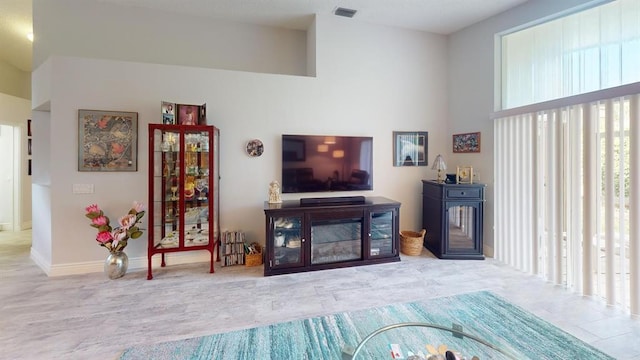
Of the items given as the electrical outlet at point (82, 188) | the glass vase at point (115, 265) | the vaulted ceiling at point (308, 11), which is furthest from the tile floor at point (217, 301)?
the vaulted ceiling at point (308, 11)

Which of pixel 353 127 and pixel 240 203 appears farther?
pixel 353 127

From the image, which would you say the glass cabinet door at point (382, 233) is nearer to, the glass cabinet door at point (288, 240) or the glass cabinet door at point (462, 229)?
the glass cabinet door at point (462, 229)

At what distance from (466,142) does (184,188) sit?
13.4ft

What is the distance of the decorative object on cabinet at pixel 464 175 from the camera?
4079 mm

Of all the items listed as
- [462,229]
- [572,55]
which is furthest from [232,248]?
[572,55]

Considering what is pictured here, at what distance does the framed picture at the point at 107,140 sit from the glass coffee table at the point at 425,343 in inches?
135

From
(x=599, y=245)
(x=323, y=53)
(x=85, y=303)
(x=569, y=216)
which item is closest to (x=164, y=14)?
(x=323, y=53)

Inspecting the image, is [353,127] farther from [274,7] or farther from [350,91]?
[274,7]

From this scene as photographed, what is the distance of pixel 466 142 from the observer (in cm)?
428

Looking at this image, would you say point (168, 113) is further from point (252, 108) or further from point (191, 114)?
point (252, 108)

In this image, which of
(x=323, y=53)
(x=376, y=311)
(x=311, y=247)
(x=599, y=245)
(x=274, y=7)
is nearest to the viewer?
(x=376, y=311)

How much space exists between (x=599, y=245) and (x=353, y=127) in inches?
122

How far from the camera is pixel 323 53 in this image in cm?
408

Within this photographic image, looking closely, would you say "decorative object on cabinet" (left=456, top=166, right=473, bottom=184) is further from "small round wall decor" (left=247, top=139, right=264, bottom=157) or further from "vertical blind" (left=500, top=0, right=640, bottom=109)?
"small round wall decor" (left=247, top=139, right=264, bottom=157)
